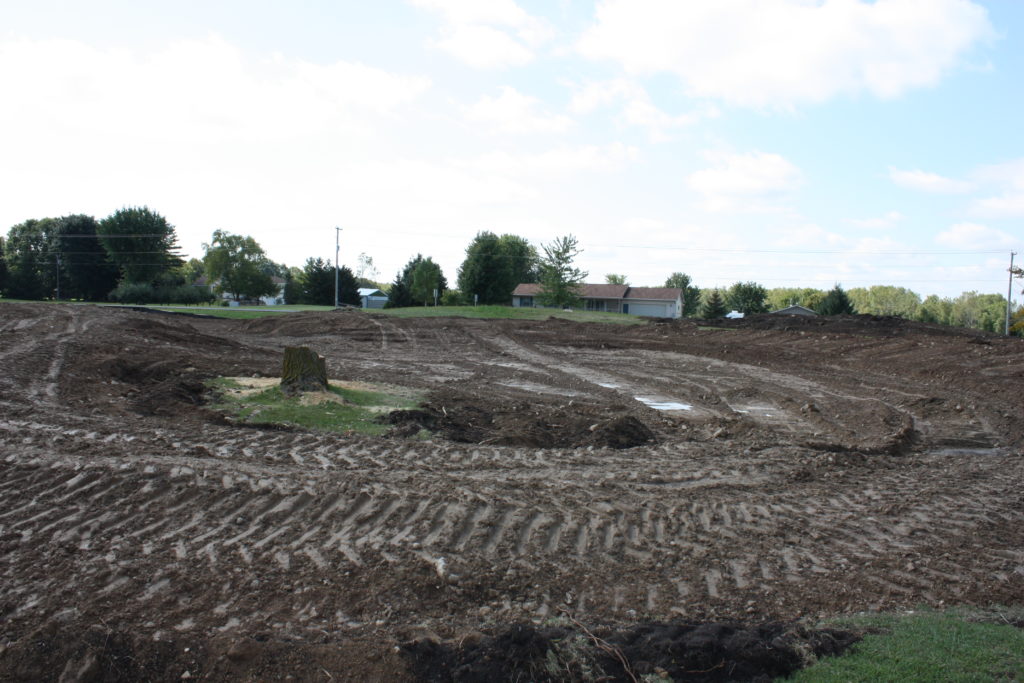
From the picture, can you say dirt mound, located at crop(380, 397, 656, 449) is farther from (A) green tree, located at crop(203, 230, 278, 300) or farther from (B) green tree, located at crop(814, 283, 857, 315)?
(A) green tree, located at crop(203, 230, 278, 300)

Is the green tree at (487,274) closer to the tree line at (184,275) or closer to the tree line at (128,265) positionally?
the tree line at (184,275)

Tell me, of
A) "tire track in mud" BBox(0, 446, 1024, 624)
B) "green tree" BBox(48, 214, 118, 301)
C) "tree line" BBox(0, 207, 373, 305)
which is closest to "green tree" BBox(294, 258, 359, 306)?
"tree line" BBox(0, 207, 373, 305)

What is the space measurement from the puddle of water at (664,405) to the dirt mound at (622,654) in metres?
9.85

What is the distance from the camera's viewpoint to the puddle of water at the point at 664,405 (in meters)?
14.4

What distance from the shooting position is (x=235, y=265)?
66312mm

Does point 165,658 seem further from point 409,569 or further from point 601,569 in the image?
point 601,569

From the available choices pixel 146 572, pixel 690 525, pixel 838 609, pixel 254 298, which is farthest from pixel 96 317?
pixel 254 298

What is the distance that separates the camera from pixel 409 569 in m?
4.99

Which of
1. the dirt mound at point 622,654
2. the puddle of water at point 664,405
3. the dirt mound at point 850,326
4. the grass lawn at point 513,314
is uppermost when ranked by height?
the dirt mound at point 850,326

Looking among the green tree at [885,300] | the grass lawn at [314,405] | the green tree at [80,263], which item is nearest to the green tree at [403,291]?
the green tree at [80,263]

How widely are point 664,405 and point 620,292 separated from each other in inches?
2742

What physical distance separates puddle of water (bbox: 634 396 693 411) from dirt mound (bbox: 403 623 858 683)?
985 centimetres

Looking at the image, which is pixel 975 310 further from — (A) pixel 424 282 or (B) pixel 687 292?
(A) pixel 424 282

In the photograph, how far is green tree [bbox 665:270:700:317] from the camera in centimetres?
9600
